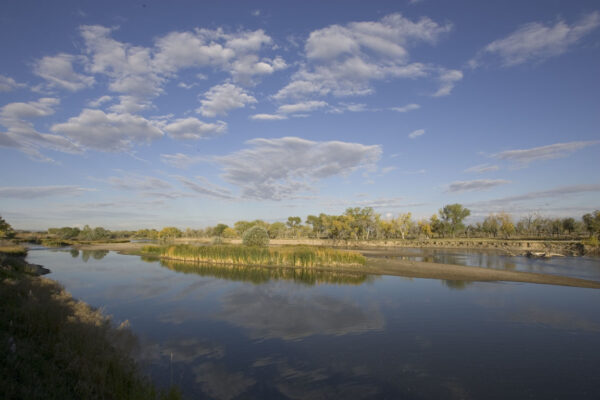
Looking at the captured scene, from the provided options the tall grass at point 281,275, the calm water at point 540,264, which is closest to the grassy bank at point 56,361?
the tall grass at point 281,275

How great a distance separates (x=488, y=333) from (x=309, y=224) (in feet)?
394

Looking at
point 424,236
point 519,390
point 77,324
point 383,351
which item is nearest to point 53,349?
point 77,324

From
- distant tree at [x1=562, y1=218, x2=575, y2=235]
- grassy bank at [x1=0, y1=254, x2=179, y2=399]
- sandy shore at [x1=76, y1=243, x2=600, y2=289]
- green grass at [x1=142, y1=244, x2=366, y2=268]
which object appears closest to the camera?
grassy bank at [x1=0, y1=254, x2=179, y2=399]

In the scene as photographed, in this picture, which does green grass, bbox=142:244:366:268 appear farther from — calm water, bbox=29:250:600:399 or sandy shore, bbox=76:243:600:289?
calm water, bbox=29:250:600:399

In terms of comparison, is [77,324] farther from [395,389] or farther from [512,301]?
[512,301]

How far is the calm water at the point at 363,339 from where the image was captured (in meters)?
8.24

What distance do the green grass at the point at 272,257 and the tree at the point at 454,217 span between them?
8471cm

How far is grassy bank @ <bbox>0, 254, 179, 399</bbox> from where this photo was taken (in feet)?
16.8

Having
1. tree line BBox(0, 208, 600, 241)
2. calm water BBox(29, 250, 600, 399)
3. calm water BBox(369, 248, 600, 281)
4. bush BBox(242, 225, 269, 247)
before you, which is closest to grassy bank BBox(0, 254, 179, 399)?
calm water BBox(29, 250, 600, 399)

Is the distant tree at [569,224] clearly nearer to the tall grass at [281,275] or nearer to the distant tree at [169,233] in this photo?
the tall grass at [281,275]

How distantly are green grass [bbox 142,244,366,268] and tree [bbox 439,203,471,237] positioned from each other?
84.7 m

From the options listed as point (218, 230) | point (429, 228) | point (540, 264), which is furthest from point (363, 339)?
point (218, 230)

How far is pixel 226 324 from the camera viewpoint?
1326 cm

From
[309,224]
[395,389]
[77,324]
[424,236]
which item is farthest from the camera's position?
[309,224]
